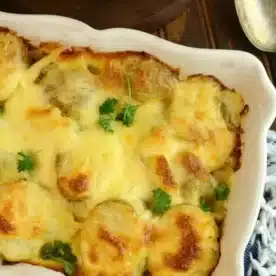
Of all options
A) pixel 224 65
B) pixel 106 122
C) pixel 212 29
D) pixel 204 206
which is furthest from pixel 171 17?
pixel 204 206

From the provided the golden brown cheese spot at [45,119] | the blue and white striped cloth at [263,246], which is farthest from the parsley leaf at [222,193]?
the golden brown cheese spot at [45,119]

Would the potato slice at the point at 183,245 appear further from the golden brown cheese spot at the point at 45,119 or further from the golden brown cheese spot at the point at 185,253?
the golden brown cheese spot at the point at 45,119

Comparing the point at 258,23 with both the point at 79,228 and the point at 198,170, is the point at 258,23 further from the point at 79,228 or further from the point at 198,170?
the point at 79,228

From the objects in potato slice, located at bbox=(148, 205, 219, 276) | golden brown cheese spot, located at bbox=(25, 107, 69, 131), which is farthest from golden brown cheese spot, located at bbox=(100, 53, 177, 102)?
potato slice, located at bbox=(148, 205, 219, 276)

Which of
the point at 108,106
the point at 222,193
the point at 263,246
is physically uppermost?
the point at 108,106

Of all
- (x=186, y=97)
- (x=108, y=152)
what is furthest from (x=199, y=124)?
(x=108, y=152)

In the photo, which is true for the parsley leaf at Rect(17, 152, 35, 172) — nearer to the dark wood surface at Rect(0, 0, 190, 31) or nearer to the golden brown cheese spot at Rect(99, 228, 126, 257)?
the golden brown cheese spot at Rect(99, 228, 126, 257)

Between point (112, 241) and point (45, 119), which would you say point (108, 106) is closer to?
point (45, 119)
